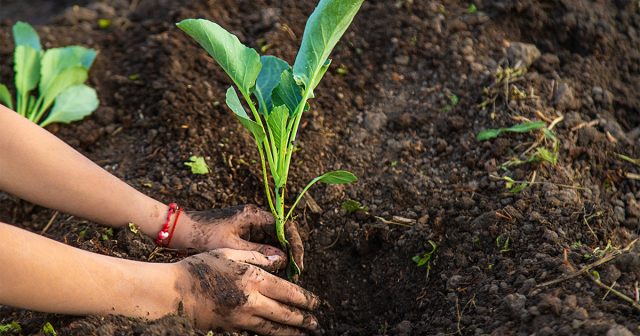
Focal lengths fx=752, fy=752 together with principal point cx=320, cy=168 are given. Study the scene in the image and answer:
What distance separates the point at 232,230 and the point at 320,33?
56 centimetres

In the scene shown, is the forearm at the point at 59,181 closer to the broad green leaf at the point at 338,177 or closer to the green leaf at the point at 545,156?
the broad green leaf at the point at 338,177

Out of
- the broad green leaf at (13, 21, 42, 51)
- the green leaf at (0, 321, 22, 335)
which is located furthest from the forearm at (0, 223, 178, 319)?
the broad green leaf at (13, 21, 42, 51)

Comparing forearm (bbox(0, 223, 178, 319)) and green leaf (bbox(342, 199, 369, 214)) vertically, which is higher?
forearm (bbox(0, 223, 178, 319))

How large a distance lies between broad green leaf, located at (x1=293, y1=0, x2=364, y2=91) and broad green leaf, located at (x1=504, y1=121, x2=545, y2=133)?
0.64 metres

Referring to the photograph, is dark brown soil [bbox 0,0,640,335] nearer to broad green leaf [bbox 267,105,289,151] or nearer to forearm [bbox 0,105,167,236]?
forearm [bbox 0,105,167,236]

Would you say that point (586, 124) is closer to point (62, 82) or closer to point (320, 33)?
point (320, 33)

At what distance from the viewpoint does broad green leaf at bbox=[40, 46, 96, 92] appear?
252 centimetres

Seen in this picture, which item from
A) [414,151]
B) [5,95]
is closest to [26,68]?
[5,95]

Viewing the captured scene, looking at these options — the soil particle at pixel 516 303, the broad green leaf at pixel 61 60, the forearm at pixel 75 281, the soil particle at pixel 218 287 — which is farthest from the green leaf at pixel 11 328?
the soil particle at pixel 516 303

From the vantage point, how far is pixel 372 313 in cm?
197

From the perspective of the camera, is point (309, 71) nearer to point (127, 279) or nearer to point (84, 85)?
point (127, 279)

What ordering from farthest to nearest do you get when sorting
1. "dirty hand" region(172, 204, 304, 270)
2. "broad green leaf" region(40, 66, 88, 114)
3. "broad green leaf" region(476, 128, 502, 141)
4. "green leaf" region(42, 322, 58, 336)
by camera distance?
1. "broad green leaf" region(40, 66, 88, 114)
2. "broad green leaf" region(476, 128, 502, 141)
3. "dirty hand" region(172, 204, 304, 270)
4. "green leaf" region(42, 322, 58, 336)

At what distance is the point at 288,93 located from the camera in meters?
1.90

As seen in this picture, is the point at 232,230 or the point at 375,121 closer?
the point at 232,230
